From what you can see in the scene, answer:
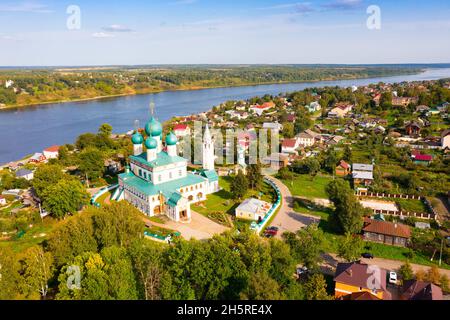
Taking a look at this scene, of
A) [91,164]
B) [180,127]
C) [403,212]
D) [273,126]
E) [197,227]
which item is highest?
[180,127]

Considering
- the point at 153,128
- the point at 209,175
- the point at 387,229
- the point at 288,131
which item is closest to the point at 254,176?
the point at 209,175

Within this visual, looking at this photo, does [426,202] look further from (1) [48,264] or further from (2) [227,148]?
(1) [48,264]

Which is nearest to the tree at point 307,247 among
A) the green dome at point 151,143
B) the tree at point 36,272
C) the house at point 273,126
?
the tree at point 36,272

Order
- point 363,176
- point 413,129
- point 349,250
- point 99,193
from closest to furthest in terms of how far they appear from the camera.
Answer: point 349,250, point 99,193, point 363,176, point 413,129

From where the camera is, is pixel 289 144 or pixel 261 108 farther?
pixel 261 108

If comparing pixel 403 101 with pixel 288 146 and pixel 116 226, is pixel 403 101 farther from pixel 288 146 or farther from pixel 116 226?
pixel 116 226

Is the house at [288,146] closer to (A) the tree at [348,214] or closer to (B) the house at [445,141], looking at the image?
(B) the house at [445,141]

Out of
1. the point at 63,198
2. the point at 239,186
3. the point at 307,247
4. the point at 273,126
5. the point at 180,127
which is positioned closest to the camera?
the point at 307,247

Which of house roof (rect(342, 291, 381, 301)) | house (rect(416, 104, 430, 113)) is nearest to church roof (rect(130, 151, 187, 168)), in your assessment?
house roof (rect(342, 291, 381, 301))

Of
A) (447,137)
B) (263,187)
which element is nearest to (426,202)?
(263,187)
